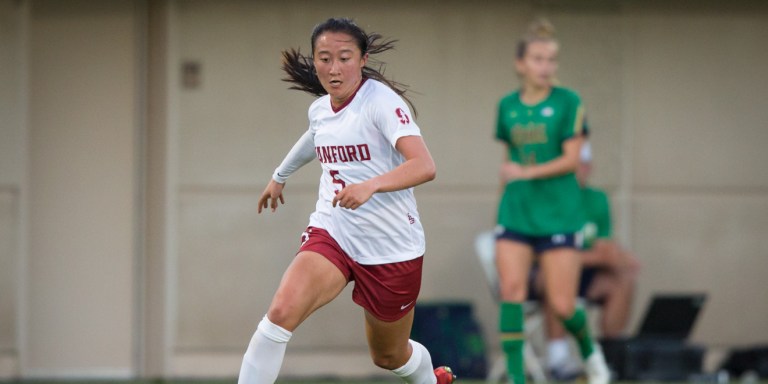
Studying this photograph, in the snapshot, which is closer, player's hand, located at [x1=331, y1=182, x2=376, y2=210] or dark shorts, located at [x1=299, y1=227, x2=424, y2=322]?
player's hand, located at [x1=331, y1=182, x2=376, y2=210]

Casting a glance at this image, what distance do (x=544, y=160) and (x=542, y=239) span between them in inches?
18.4

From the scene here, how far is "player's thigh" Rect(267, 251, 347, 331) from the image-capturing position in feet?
19.6

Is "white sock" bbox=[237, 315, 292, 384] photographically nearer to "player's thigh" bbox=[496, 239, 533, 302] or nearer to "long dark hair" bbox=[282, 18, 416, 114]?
"long dark hair" bbox=[282, 18, 416, 114]

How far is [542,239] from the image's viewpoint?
843cm

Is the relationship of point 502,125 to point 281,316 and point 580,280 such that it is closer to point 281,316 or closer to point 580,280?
point 580,280

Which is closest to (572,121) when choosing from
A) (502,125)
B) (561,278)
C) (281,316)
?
(502,125)

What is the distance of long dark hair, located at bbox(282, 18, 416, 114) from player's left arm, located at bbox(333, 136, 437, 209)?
181 millimetres

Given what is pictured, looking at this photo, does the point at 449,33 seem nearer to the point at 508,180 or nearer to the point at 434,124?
the point at 434,124

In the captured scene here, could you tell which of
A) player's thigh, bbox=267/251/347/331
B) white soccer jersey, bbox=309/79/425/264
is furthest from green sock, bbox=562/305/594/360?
player's thigh, bbox=267/251/347/331

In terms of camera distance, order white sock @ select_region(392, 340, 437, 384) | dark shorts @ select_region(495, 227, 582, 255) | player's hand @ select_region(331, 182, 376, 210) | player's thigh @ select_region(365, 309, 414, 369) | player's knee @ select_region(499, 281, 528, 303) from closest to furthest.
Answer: player's hand @ select_region(331, 182, 376, 210)
player's thigh @ select_region(365, 309, 414, 369)
white sock @ select_region(392, 340, 437, 384)
player's knee @ select_region(499, 281, 528, 303)
dark shorts @ select_region(495, 227, 582, 255)

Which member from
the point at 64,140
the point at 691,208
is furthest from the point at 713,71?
the point at 64,140

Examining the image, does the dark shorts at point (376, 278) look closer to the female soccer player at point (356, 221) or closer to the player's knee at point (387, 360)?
the female soccer player at point (356, 221)

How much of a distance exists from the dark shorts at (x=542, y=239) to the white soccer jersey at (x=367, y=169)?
207cm

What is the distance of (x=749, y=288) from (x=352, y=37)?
6480mm
